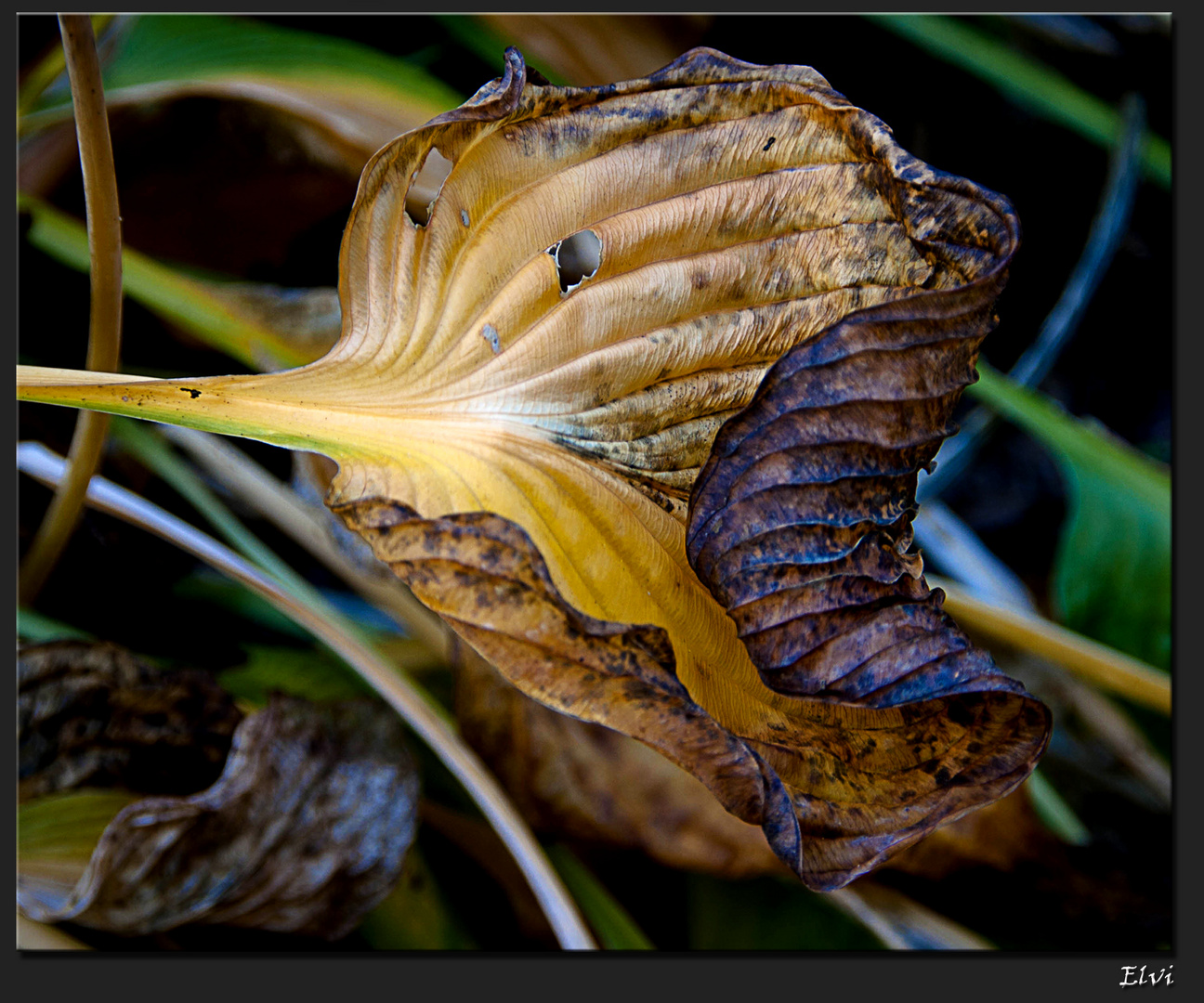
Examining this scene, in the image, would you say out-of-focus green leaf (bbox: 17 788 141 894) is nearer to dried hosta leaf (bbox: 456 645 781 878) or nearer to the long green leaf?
dried hosta leaf (bbox: 456 645 781 878)

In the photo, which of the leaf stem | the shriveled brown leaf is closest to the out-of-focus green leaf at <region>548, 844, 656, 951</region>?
the shriveled brown leaf

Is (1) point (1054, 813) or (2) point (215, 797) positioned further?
(1) point (1054, 813)

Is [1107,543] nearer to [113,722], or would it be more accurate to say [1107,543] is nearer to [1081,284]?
[1081,284]

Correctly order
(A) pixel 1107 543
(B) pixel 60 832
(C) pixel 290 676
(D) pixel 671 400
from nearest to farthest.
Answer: (D) pixel 671 400
(B) pixel 60 832
(C) pixel 290 676
(A) pixel 1107 543

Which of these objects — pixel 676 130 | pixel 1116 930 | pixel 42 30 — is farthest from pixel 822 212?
pixel 42 30

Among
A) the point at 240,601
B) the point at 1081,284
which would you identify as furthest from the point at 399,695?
the point at 1081,284
